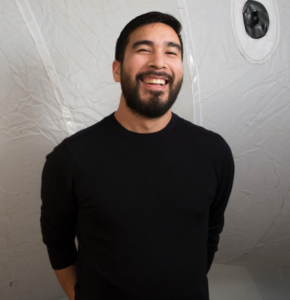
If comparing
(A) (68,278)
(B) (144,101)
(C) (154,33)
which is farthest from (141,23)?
(A) (68,278)

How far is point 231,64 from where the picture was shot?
0.98m

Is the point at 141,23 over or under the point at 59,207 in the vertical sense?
over

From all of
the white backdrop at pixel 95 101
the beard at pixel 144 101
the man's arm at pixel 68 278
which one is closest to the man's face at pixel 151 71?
the beard at pixel 144 101

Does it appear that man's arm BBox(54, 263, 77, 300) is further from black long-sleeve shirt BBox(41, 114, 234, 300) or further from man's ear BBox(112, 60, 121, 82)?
man's ear BBox(112, 60, 121, 82)

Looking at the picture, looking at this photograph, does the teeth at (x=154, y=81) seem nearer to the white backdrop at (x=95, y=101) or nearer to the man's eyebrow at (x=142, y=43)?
the man's eyebrow at (x=142, y=43)

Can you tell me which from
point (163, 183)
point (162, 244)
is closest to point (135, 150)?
point (163, 183)

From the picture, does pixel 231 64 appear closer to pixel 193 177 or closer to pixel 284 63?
pixel 284 63

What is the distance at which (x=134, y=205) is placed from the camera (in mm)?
725

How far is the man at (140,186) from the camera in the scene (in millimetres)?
729

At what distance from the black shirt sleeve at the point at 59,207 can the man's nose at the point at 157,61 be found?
24cm

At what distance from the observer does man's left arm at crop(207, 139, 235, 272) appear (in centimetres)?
81

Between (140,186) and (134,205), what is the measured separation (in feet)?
0.13

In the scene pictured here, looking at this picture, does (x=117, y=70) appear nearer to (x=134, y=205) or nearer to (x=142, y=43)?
(x=142, y=43)

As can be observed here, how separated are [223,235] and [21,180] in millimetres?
614
